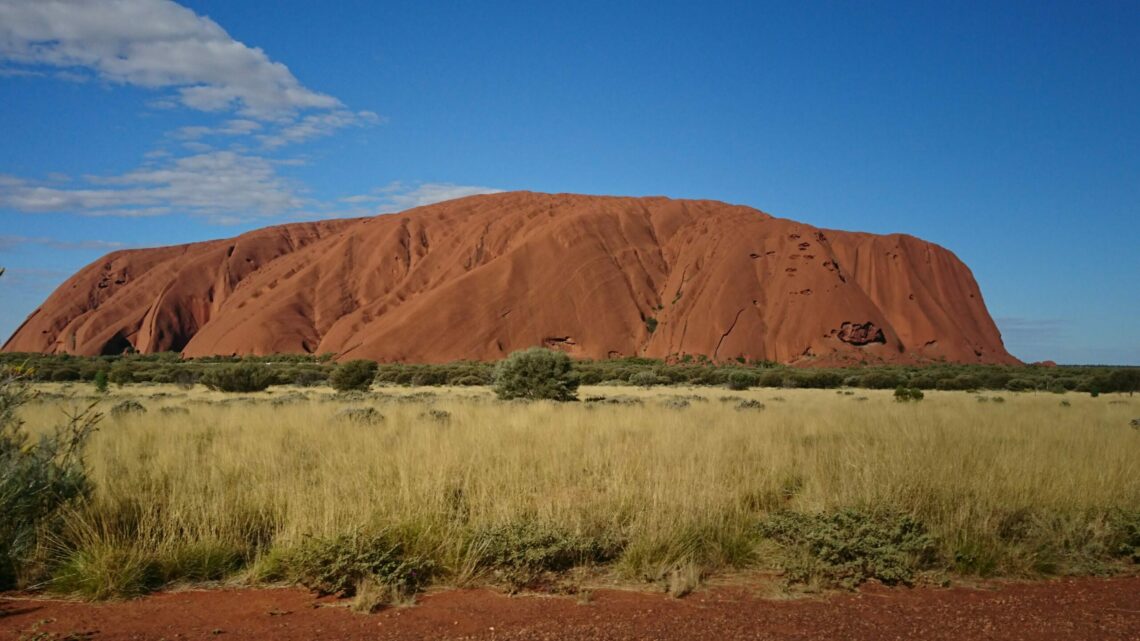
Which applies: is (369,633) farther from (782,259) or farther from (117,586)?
(782,259)

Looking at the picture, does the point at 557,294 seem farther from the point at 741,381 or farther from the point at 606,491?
the point at 606,491

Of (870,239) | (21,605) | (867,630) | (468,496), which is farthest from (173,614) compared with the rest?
(870,239)

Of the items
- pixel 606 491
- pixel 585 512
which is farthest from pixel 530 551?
pixel 606 491

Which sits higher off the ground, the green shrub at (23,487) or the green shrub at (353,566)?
the green shrub at (23,487)

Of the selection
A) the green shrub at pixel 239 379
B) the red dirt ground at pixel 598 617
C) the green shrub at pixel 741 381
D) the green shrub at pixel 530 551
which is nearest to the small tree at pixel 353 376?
the green shrub at pixel 239 379

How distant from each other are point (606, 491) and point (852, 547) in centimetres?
A: 224

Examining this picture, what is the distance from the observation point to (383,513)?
621 cm

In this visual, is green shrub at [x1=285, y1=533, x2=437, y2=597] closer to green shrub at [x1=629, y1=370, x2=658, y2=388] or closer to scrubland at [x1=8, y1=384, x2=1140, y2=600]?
scrubland at [x1=8, y1=384, x2=1140, y2=600]

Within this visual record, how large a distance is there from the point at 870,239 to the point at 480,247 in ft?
146

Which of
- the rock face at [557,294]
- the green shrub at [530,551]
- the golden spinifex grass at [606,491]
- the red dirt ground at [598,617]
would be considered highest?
the rock face at [557,294]

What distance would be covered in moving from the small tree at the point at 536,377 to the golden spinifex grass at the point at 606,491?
1216 centimetres

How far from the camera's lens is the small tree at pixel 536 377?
22.9 metres

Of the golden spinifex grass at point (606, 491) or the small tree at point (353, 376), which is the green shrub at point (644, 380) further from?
the golden spinifex grass at point (606, 491)

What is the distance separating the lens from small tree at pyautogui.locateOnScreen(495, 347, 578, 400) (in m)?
22.9
